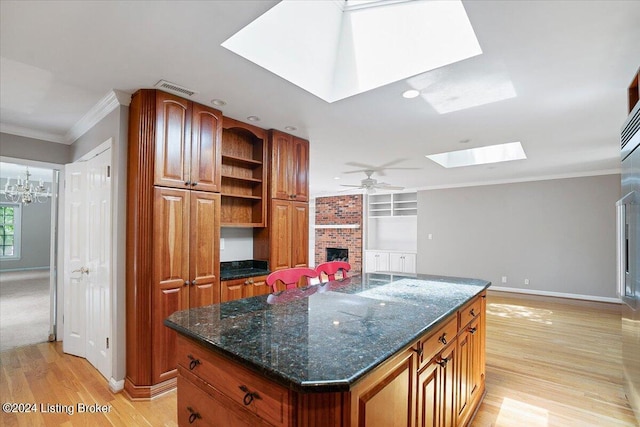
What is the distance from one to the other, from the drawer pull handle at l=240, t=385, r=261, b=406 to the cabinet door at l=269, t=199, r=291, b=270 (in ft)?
7.86

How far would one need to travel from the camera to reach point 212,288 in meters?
2.88

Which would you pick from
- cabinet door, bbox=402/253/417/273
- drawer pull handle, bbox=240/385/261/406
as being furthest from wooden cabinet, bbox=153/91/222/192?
cabinet door, bbox=402/253/417/273

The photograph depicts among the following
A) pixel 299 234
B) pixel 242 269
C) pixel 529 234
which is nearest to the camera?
pixel 242 269

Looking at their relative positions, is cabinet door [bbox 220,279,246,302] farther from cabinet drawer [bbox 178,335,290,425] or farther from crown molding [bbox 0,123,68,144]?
crown molding [bbox 0,123,68,144]

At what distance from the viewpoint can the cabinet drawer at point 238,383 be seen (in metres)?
0.99

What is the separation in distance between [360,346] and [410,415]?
0.45 meters

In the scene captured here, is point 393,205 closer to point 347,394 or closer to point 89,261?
A: point 89,261

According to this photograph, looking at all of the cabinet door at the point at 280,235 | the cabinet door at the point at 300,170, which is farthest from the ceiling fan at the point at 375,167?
the cabinet door at the point at 280,235

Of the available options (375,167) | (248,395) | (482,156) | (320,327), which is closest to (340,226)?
(375,167)

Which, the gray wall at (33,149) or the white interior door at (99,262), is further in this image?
the gray wall at (33,149)

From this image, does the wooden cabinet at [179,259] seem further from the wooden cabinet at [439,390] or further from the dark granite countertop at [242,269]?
the wooden cabinet at [439,390]

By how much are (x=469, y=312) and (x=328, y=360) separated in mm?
1448

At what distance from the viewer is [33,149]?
3475 millimetres

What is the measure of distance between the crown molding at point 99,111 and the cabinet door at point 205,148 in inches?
21.6
